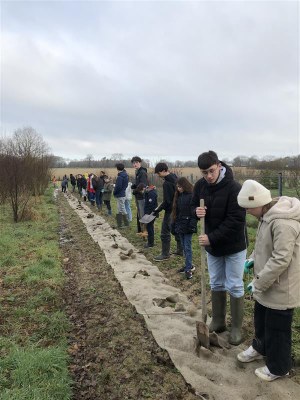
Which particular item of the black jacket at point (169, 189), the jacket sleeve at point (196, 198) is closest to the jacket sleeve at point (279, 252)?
the jacket sleeve at point (196, 198)

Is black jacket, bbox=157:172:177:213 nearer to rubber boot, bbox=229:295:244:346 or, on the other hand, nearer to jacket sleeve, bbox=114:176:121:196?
rubber boot, bbox=229:295:244:346

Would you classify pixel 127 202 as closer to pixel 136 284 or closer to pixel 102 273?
pixel 102 273

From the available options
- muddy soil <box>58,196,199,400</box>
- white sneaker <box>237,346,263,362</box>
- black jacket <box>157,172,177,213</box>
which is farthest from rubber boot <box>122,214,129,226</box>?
white sneaker <box>237,346,263,362</box>

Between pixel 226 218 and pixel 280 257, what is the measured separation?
105cm

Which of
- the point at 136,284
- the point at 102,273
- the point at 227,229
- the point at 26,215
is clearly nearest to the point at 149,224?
the point at 102,273

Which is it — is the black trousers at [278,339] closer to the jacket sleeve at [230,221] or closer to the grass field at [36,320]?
the grass field at [36,320]

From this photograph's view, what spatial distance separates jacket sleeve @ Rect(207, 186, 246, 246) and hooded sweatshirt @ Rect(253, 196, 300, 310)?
653 mm

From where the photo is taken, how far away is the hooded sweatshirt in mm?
2893

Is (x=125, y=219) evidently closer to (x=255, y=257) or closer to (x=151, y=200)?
(x=151, y=200)

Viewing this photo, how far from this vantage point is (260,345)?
11.6ft

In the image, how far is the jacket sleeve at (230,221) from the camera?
383cm

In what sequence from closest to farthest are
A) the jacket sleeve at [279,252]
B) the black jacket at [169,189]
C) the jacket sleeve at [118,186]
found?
the jacket sleeve at [279,252] → the black jacket at [169,189] → the jacket sleeve at [118,186]

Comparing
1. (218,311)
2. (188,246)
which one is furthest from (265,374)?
(188,246)

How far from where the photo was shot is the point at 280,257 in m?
2.89
